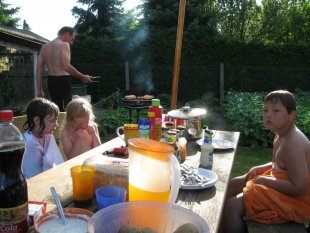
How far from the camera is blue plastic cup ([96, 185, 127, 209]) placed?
1.36 meters

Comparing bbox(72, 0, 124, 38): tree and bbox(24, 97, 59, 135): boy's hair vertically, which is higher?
bbox(72, 0, 124, 38): tree

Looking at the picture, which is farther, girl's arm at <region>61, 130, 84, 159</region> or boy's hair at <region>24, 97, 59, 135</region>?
girl's arm at <region>61, 130, 84, 159</region>

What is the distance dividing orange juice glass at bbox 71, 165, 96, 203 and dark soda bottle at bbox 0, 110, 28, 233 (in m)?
0.37

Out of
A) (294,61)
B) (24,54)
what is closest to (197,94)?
(294,61)

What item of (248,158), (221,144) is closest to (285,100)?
(221,144)

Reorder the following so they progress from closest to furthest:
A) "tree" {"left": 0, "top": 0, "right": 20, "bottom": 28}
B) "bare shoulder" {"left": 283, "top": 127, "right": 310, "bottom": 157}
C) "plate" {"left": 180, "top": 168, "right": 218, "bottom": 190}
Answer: "plate" {"left": 180, "top": 168, "right": 218, "bottom": 190} → "bare shoulder" {"left": 283, "top": 127, "right": 310, "bottom": 157} → "tree" {"left": 0, "top": 0, "right": 20, "bottom": 28}

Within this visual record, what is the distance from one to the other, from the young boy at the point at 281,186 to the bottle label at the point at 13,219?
1.62 meters

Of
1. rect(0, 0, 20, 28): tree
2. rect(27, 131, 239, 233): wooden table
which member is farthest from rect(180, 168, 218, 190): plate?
rect(0, 0, 20, 28): tree

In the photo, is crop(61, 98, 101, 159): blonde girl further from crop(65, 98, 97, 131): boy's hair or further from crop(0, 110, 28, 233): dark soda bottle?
crop(0, 110, 28, 233): dark soda bottle

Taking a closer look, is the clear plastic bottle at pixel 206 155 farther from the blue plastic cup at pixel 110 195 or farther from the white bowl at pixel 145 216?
the white bowl at pixel 145 216

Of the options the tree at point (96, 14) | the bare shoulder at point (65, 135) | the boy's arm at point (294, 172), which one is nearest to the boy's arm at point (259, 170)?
the boy's arm at point (294, 172)

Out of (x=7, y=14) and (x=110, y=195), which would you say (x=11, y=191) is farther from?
(x=7, y=14)

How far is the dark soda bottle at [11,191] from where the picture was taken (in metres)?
1.07

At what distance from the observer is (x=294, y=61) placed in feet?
36.4
